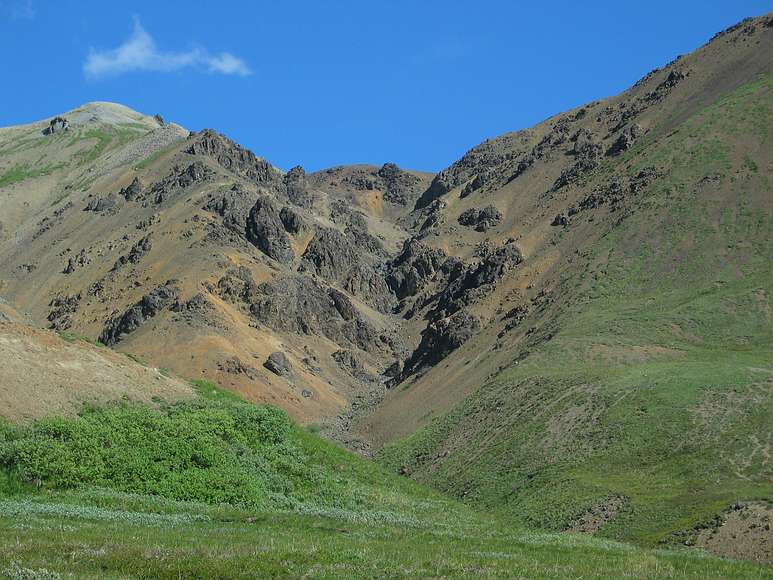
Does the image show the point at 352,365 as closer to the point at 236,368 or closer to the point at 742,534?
the point at 236,368

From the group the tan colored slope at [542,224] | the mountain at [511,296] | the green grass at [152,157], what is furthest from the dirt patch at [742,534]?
the green grass at [152,157]

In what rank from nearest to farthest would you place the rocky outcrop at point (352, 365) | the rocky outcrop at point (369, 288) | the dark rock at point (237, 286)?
the rocky outcrop at point (352, 365)
the dark rock at point (237, 286)
the rocky outcrop at point (369, 288)

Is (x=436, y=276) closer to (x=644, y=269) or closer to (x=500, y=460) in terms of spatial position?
(x=644, y=269)

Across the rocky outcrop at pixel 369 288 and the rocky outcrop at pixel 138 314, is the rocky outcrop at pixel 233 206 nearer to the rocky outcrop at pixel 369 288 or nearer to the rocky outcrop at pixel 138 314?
the rocky outcrop at pixel 369 288

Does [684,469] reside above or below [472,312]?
below

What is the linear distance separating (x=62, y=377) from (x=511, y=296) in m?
72.7

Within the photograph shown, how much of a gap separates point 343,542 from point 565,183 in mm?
123946

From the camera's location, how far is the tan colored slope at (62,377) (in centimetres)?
3819

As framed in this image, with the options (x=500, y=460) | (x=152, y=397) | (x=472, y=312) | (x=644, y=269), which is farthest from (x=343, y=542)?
(x=472, y=312)

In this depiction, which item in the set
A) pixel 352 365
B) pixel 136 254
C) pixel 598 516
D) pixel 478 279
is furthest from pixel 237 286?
pixel 598 516

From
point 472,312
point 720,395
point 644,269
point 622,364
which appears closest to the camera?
point 720,395

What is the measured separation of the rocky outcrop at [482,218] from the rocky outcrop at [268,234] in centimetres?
3562

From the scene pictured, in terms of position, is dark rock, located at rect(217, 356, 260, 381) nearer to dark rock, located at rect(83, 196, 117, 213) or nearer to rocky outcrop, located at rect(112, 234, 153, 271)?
rocky outcrop, located at rect(112, 234, 153, 271)

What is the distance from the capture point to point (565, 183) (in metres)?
142
